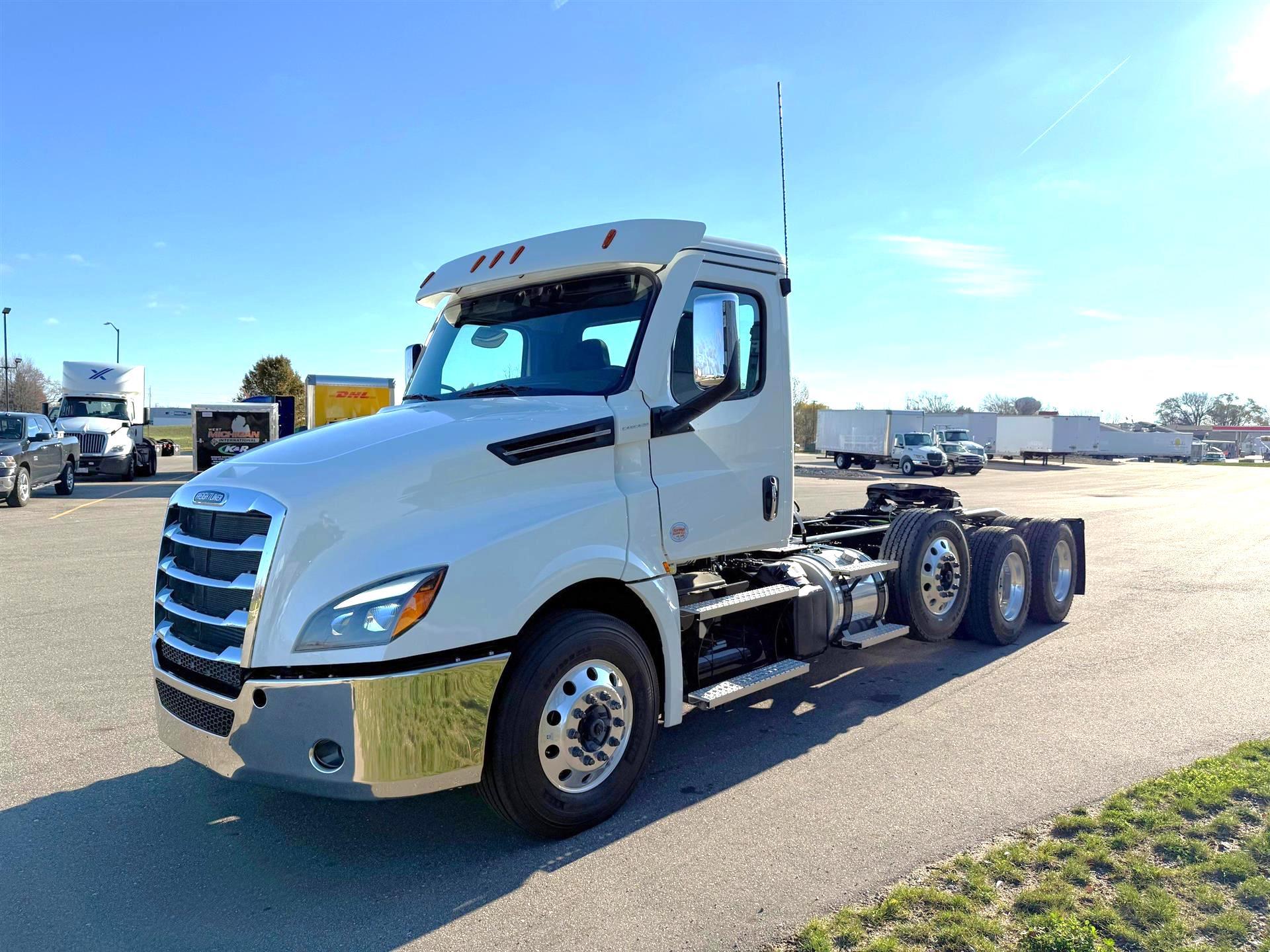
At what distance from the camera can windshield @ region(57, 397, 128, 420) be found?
2580cm

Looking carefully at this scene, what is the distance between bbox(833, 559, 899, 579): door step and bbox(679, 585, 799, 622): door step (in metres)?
0.79

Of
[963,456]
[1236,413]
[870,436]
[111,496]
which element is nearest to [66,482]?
[111,496]

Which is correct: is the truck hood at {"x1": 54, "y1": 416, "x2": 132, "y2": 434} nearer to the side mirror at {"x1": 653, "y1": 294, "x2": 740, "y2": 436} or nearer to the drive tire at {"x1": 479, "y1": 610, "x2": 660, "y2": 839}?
the side mirror at {"x1": 653, "y1": 294, "x2": 740, "y2": 436}

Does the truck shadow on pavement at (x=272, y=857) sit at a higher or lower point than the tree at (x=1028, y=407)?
lower

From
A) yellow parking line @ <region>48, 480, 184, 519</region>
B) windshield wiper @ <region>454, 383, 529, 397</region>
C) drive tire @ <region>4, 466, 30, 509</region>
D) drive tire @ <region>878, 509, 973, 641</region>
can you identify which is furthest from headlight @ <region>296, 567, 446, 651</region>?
drive tire @ <region>4, 466, 30, 509</region>

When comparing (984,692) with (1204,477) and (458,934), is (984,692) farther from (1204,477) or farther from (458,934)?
(1204,477)

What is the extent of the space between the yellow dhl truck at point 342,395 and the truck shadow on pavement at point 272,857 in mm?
21479

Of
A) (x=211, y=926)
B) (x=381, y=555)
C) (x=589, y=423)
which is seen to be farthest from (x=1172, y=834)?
(x=211, y=926)

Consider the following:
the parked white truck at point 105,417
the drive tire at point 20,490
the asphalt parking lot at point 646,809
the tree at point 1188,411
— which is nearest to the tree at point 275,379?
the parked white truck at point 105,417

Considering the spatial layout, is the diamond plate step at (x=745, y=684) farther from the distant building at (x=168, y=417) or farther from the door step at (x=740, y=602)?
the distant building at (x=168, y=417)

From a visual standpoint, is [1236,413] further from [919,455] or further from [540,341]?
[540,341]

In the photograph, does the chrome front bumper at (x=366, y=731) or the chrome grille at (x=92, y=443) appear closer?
the chrome front bumper at (x=366, y=731)

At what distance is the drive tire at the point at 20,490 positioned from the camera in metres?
17.4

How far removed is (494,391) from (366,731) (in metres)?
1.90
